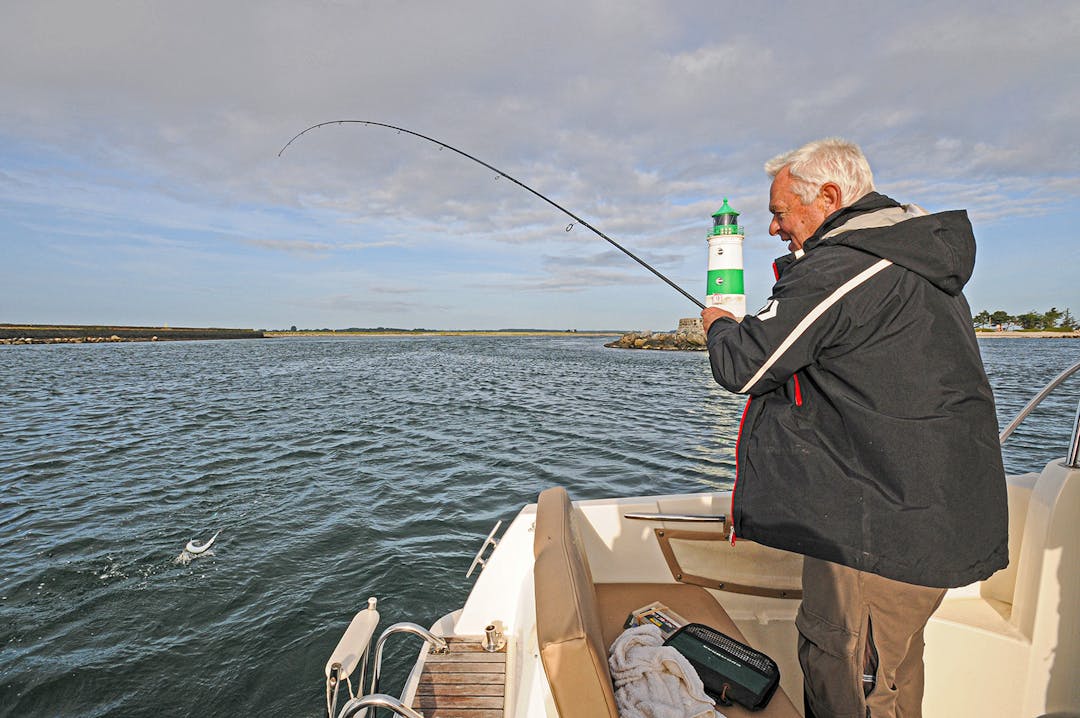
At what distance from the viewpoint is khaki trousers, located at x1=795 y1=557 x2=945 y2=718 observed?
183 cm

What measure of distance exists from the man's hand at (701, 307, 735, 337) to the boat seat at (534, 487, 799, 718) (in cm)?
109

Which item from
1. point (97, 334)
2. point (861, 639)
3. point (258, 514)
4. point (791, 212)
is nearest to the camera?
point (861, 639)

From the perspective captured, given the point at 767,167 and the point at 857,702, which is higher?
the point at 767,167

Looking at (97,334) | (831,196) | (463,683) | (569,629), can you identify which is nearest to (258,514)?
(463,683)

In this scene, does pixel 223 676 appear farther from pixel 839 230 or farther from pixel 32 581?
pixel 839 230

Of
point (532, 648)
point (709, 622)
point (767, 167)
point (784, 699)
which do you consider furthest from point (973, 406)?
point (532, 648)

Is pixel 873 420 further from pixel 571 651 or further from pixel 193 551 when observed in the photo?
pixel 193 551

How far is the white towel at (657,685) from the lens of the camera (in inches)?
82.7

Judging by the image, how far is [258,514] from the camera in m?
7.43

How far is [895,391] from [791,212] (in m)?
0.77

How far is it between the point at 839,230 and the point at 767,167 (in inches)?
19.6

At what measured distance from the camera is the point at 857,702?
1.92 meters

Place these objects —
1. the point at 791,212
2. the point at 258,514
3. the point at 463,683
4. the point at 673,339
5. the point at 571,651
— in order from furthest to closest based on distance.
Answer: the point at 673,339 → the point at 258,514 → the point at 463,683 → the point at 791,212 → the point at 571,651

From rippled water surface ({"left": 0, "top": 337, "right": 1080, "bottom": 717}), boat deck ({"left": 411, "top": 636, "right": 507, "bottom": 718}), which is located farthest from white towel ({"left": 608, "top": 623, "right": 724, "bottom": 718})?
rippled water surface ({"left": 0, "top": 337, "right": 1080, "bottom": 717})
